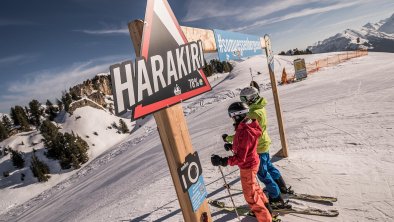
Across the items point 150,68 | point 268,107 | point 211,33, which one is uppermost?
point 211,33

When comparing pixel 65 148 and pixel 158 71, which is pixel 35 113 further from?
pixel 158 71

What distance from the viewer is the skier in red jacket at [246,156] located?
11.8 feet

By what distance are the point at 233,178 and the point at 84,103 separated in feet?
177

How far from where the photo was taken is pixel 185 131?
253 cm

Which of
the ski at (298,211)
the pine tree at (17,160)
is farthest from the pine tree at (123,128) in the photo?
the ski at (298,211)

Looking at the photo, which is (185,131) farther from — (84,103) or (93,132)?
(84,103)

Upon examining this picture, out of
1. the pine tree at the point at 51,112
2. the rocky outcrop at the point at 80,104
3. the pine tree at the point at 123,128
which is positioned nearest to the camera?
the pine tree at the point at 123,128

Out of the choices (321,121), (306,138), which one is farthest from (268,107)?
(306,138)

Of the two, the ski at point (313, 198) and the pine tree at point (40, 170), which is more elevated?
the ski at point (313, 198)

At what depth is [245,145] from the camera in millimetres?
3596

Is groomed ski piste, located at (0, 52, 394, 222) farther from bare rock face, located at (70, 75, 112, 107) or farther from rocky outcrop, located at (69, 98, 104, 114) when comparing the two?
bare rock face, located at (70, 75, 112, 107)

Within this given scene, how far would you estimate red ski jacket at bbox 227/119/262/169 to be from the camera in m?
3.59

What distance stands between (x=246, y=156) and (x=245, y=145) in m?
0.18

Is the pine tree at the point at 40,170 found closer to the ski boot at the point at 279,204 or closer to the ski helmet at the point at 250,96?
the ski boot at the point at 279,204
